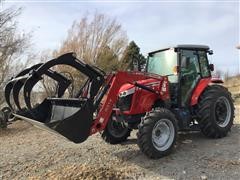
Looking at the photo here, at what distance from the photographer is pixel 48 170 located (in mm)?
6586

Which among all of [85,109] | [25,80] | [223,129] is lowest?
[223,129]

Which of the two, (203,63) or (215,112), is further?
(203,63)

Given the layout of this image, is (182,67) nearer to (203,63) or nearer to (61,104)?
(203,63)

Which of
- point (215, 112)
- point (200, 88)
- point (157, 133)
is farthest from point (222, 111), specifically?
point (157, 133)

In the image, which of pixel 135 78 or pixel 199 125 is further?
pixel 199 125

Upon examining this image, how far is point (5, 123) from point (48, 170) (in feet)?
19.3

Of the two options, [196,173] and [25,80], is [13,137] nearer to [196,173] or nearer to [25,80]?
[25,80]

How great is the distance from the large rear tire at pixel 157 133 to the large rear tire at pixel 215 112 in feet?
3.73

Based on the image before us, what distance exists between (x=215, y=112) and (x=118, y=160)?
8.68 ft

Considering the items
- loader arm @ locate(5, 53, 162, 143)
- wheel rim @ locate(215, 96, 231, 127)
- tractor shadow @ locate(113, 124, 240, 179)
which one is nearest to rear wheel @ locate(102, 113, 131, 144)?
tractor shadow @ locate(113, 124, 240, 179)

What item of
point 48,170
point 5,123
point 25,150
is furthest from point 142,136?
point 5,123

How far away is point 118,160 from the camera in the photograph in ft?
22.9

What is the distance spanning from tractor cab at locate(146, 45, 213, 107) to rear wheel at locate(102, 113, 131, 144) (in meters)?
1.23

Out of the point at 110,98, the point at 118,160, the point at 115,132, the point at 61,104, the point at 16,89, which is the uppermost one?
the point at 16,89
